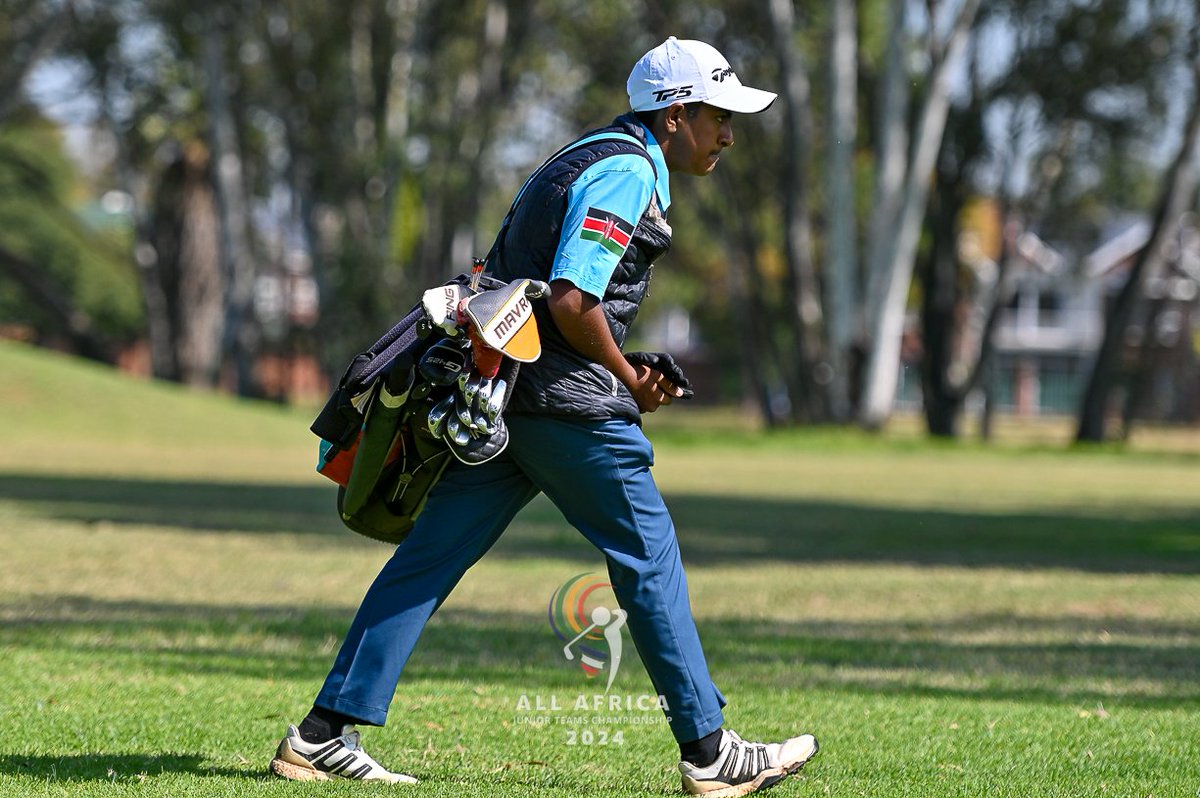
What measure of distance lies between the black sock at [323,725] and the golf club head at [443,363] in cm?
99

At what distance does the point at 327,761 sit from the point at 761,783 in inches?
47.0

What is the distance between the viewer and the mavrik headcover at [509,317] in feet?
15.1

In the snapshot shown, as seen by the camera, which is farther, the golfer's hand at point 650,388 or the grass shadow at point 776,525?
the grass shadow at point 776,525

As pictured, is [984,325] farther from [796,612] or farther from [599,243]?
[599,243]

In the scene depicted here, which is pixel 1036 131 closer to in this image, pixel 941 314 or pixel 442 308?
pixel 941 314

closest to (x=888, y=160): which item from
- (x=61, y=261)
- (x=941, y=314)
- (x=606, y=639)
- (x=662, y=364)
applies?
(x=941, y=314)

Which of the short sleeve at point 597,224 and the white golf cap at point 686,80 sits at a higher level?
the white golf cap at point 686,80

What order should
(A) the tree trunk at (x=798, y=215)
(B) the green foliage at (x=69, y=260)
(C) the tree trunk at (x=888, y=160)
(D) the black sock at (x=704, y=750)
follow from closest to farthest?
(D) the black sock at (x=704, y=750)
(C) the tree trunk at (x=888, y=160)
(A) the tree trunk at (x=798, y=215)
(B) the green foliage at (x=69, y=260)

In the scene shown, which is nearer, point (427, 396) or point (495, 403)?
point (495, 403)

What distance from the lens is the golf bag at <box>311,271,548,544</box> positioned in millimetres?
4691

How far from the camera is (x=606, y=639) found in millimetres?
7148

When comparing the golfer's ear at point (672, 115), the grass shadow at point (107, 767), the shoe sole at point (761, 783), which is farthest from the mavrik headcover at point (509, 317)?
the grass shadow at point (107, 767)

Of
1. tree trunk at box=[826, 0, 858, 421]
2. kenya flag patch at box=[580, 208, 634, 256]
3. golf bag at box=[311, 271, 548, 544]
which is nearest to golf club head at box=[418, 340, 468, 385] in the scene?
golf bag at box=[311, 271, 548, 544]

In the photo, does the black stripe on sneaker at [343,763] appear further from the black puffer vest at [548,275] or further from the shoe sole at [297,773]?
the black puffer vest at [548,275]
